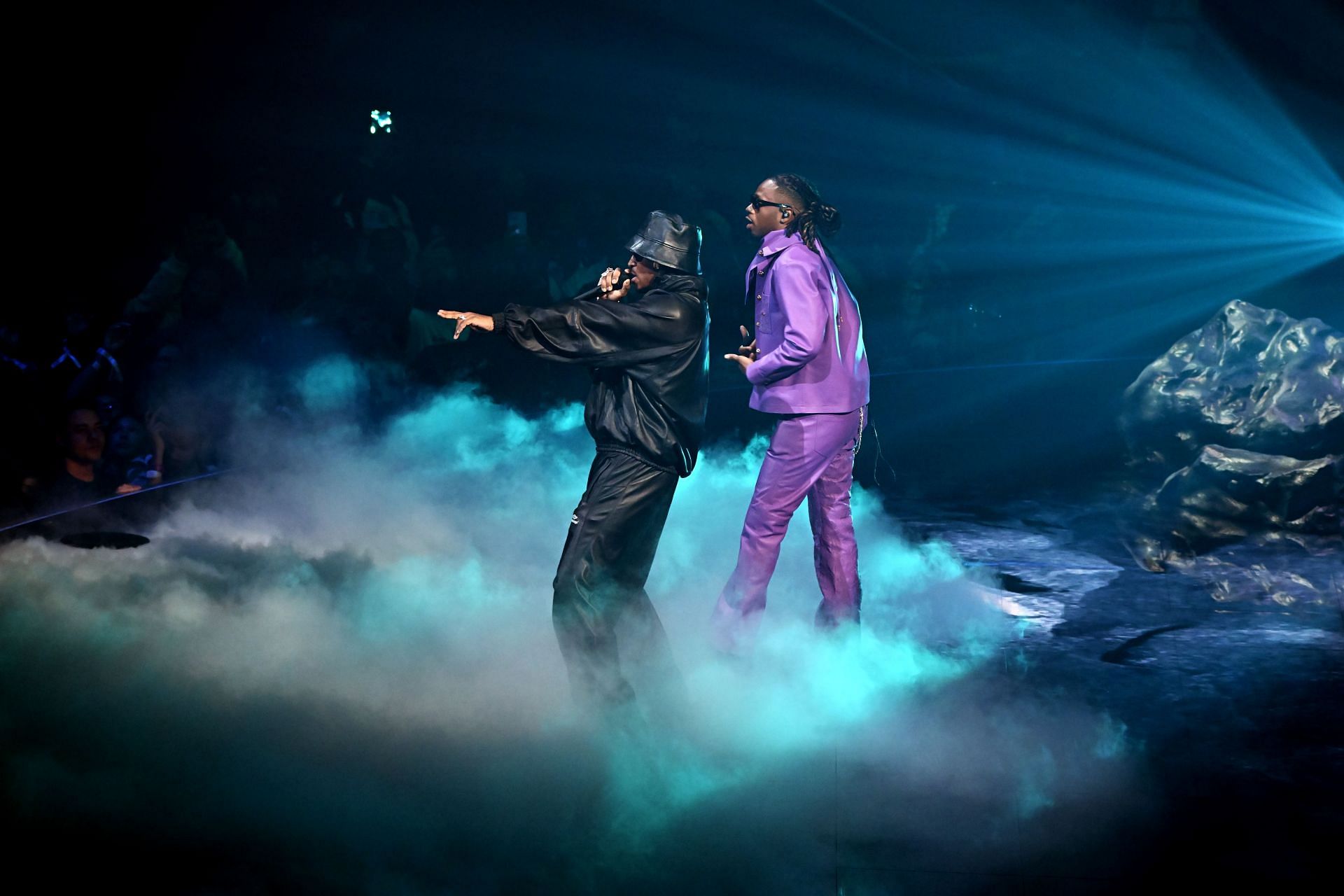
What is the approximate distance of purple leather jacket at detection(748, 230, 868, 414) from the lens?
4.07 metres

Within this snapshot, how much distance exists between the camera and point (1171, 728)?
3.79 m

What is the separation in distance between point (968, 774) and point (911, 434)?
7.03 metres

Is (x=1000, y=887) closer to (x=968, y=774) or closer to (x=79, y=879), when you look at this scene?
(x=968, y=774)

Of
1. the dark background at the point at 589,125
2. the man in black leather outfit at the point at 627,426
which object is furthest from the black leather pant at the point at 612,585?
the dark background at the point at 589,125

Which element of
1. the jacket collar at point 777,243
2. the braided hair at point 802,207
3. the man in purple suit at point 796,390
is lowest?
the man in purple suit at point 796,390

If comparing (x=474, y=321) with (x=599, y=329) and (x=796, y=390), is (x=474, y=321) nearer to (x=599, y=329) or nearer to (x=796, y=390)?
(x=599, y=329)

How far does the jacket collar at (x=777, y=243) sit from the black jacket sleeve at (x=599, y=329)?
647 millimetres

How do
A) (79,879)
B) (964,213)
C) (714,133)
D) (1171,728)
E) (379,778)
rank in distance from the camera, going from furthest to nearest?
(964,213) → (714,133) → (1171,728) → (379,778) → (79,879)

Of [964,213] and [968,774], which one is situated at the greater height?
[964,213]

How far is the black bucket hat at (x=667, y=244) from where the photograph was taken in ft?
12.4

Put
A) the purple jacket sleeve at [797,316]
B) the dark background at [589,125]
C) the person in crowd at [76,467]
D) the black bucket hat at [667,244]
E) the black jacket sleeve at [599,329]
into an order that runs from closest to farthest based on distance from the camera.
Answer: the black jacket sleeve at [599,329] < the black bucket hat at [667,244] < the purple jacket sleeve at [797,316] < the person in crowd at [76,467] < the dark background at [589,125]

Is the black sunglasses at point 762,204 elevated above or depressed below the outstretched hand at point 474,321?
above

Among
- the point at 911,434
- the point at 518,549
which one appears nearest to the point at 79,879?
the point at 518,549

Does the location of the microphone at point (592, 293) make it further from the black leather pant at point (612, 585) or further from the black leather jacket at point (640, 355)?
the black leather pant at point (612, 585)
